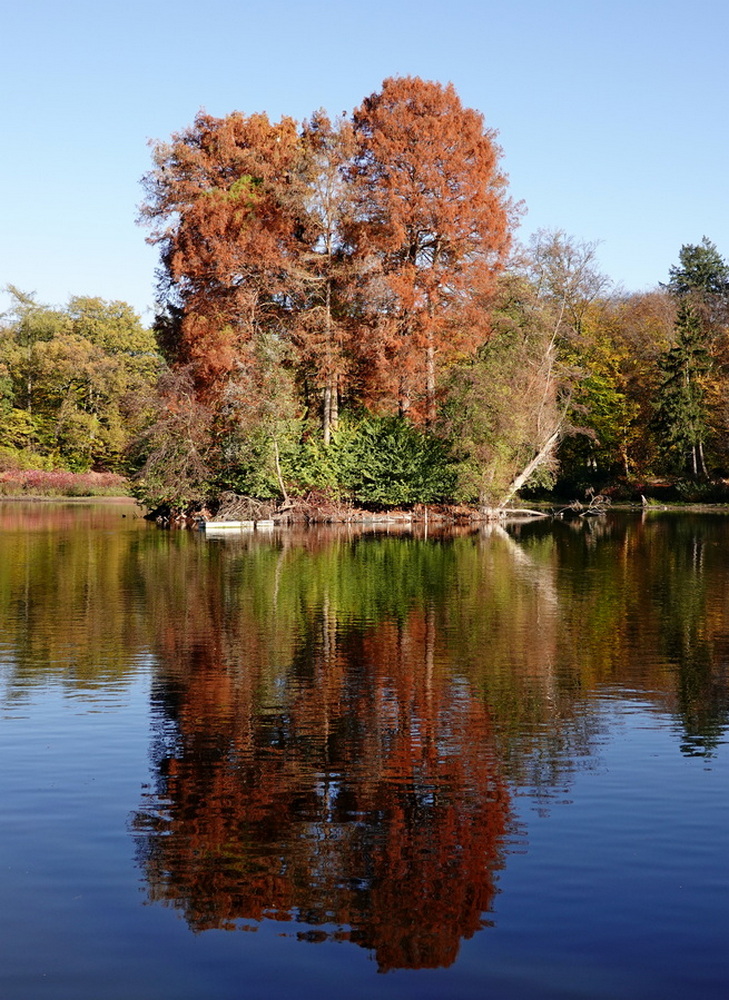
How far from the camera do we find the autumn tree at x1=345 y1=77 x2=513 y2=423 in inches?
1720

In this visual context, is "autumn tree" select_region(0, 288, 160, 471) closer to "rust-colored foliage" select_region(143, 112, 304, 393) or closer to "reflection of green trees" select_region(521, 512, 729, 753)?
"rust-colored foliage" select_region(143, 112, 304, 393)

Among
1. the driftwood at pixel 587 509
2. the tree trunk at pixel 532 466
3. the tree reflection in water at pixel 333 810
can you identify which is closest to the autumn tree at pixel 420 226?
the tree trunk at pixel 532 466

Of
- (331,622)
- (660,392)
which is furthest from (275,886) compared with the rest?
(660,392)

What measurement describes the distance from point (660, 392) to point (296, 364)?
26.7m

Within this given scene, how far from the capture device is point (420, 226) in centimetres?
4491

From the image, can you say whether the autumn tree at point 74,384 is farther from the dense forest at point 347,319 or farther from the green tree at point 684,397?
the green tree at point 684,397

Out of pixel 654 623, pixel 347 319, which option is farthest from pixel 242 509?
pixel 654 623

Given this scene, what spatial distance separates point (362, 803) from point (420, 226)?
39.2 metres

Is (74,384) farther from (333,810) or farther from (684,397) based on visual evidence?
(333,810)

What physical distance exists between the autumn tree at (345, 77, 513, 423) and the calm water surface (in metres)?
27.5

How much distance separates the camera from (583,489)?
66750 mm

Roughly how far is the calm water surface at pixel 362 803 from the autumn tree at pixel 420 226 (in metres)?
27.5

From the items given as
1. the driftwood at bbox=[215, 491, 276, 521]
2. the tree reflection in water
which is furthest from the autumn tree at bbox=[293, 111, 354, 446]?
the tree reflection in water

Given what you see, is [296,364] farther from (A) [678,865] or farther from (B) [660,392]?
(A) [678,865]
